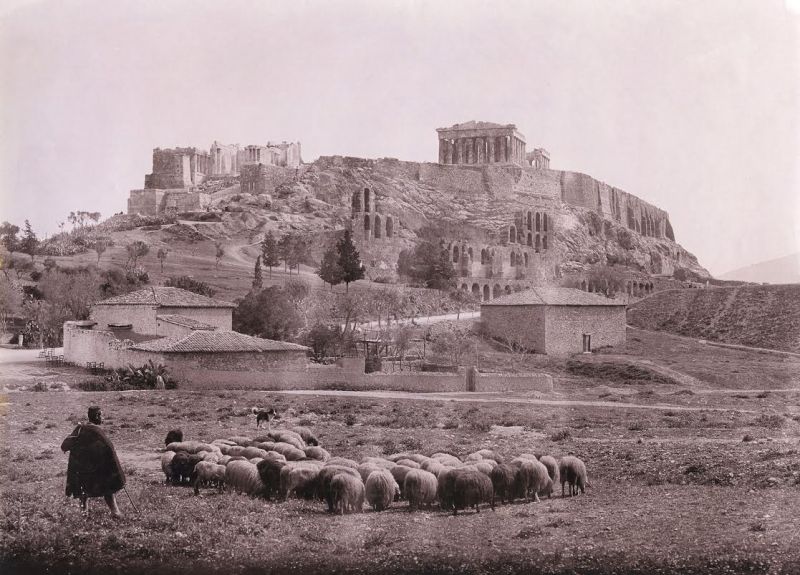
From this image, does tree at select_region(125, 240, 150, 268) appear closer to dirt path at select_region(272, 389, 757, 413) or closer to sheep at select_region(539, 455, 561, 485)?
dirt path at select_region(272, 389, 757, 413)

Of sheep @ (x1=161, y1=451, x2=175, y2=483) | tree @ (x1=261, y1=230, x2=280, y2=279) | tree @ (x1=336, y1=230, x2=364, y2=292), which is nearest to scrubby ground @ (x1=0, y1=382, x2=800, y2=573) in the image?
sheep @ (x1=161, y1=451, x2=175, y2=483)

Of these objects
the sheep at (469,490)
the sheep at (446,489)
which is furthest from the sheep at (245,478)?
the sheep at (469,490)

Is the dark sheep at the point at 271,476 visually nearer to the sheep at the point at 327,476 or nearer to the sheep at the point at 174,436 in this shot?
the sheep at the point at 327,476

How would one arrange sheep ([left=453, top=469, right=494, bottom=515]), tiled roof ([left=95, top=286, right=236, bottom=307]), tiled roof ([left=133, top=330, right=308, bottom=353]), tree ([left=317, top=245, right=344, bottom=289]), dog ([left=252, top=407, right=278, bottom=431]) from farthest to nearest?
tree ([left=317, top=245, right=344, bottom=289]) < tiled roof ([left=95, top=286, right=236, bottom=307]) < tiled roof ([left=133, top=330, right=308, bottom=353]) < dog ([left=252, top=407, right=278, bottom=431]) < sheep ([left=453, top=469, right=494, bottom=515])

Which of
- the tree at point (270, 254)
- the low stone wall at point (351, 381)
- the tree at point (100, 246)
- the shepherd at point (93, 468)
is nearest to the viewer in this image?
the shepherd at point (93, 468)

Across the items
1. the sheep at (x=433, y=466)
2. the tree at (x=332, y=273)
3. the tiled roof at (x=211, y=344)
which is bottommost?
the sheep at (x=433, y=466)

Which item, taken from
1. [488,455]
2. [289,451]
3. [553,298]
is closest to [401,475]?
[488,455]

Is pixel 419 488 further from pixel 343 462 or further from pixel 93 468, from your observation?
pixel 93 468
